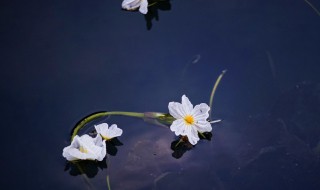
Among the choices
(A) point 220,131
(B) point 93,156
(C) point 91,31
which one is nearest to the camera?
(B) point 93,156

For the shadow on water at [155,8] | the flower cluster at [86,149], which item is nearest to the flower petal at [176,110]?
the flower cluster at [86,149]

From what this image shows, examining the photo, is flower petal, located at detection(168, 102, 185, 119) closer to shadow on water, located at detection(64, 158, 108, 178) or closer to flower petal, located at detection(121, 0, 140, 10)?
shadow on water, located at detection(64, 158, 108, 178)

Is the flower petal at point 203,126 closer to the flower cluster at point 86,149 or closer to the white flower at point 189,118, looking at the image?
the white flower at point 189,118

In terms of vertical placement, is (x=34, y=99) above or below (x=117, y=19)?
below

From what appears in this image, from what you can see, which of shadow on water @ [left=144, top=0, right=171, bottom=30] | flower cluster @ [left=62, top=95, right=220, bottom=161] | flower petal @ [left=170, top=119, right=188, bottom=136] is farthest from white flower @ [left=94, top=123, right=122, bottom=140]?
shadow on water @ [left=144, top=0, right=171, bottom=30]

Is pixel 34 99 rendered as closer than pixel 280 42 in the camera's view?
Yes

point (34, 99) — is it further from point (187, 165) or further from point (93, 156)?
point (187, 165)

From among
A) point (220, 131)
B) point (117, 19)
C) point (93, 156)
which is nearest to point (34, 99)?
point (93, 156)
